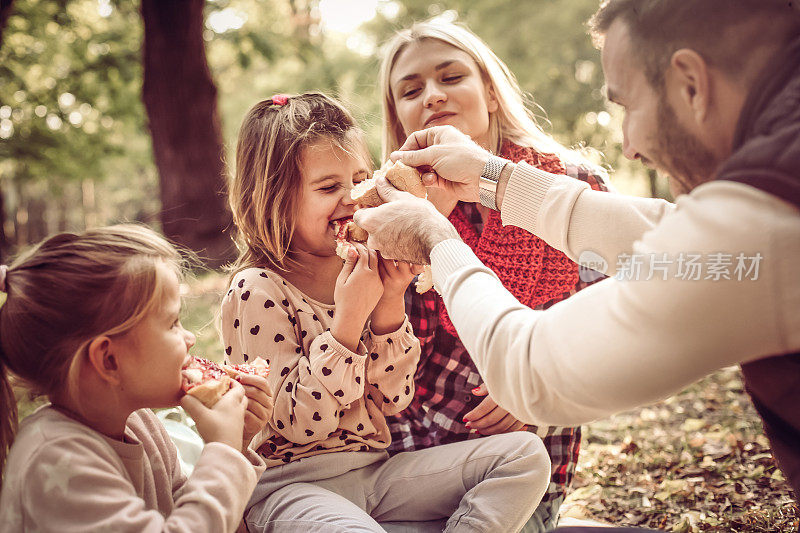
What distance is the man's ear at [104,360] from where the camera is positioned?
1745mm

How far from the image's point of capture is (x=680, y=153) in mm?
1724

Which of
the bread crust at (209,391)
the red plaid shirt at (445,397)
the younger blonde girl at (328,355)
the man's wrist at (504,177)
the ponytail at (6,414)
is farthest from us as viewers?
the red plaid shirt at (445,397)

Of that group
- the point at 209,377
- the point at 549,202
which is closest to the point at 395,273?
the point at 549,202

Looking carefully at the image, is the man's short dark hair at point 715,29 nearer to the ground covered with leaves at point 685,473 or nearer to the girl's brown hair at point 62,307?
the girl's brown hair at point 62,307

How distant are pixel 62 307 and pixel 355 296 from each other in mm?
942

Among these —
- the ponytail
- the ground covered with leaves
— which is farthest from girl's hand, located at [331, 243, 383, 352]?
the ground covered with leaves

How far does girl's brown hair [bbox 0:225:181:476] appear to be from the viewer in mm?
1726

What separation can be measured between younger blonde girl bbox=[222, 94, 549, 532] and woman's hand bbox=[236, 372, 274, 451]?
17 cm

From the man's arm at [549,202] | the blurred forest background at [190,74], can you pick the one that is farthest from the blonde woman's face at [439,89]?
the blurred forest background at [190,74]

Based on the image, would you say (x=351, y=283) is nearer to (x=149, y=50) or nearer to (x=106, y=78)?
(x=149, y=50)

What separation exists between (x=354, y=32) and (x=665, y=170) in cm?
1631

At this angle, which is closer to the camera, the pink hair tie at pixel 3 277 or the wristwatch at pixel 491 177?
the pink hair tie at pixel 3 277

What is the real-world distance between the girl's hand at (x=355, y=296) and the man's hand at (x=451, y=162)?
475mm

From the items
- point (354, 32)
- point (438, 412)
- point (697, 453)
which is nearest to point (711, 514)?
point (697, 453)
